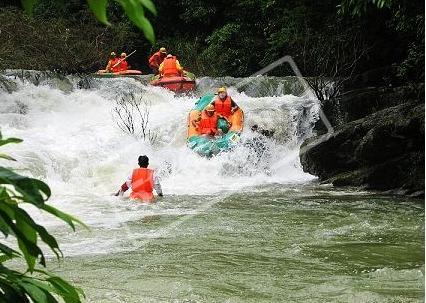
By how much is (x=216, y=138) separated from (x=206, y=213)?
191 inches

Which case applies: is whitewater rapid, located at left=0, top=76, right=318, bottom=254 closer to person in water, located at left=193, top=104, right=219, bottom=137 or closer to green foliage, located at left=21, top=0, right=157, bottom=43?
person in water, located at left=193, top=104, right=219, bottom=137

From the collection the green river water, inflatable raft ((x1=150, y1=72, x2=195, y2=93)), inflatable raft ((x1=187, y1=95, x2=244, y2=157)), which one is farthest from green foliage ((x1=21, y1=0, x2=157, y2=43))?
inflatable raft ((x1=150, y1=72, x2=195, y2=93))

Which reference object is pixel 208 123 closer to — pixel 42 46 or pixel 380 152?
pixel 380 152

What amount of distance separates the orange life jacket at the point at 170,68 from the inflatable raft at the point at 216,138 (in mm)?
4148

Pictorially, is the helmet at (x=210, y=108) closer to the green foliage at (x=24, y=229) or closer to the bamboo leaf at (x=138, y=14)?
the green foliage at (x=24, y=229)

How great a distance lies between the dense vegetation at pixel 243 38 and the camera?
15242mm

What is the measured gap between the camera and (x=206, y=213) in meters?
8.09

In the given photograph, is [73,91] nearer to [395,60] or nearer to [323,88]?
[323,88]

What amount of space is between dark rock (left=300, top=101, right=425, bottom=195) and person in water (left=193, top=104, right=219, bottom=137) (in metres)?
2.51

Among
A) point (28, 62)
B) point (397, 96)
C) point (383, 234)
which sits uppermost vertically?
point (28, 62)

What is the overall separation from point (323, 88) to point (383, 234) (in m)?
9.22

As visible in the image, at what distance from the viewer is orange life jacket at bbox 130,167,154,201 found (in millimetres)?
8688

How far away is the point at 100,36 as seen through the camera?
21766 mm

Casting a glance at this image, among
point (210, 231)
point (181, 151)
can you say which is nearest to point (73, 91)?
point (181, 151)
